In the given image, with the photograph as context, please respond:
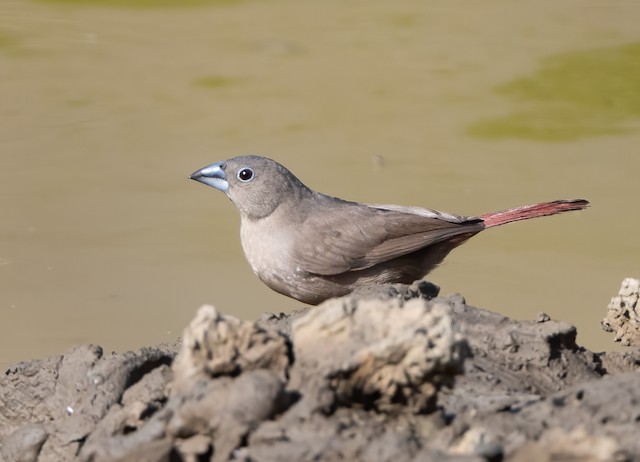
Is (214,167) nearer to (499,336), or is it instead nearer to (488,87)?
(499,336)

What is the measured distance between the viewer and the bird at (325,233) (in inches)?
193

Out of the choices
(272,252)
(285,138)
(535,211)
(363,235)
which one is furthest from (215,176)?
(285,138)

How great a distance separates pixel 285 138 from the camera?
879 centimetres

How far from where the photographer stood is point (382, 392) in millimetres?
2871

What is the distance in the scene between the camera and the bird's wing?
491 cm

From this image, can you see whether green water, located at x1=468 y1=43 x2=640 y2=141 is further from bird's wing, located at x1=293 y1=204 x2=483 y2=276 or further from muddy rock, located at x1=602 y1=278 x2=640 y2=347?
muddy rock, located at x1=602 y1=278 x2=640 y2=347

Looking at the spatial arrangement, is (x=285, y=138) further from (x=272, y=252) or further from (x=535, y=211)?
(x=272, y=252)

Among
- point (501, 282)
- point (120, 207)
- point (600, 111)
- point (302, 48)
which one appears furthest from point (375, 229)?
point (302, 48)

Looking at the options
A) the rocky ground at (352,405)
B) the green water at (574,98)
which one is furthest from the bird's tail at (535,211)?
the green water at (574,98)

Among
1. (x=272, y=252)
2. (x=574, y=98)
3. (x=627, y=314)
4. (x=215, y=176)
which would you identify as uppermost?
(x=215, y=176)

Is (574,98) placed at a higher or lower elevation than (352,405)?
higher

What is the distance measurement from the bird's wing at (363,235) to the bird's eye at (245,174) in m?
0.31

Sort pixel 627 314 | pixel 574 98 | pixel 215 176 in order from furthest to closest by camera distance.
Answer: pixel 574 98 < pixel 215 176 < pixel 627 314

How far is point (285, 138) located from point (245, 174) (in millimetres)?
3694
